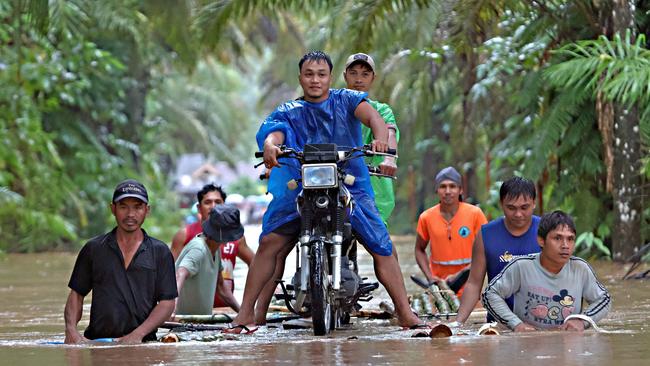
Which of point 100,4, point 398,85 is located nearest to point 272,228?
point 100,4

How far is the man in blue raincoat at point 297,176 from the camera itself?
29.4ft

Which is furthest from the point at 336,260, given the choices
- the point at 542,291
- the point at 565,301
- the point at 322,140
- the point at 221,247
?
the point at 221,247

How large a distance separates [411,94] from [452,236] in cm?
2160

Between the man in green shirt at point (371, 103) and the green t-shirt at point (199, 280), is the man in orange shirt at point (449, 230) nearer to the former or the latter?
the man in green shirt at point (371, 103)

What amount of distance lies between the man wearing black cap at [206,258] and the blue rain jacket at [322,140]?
0.87 meters

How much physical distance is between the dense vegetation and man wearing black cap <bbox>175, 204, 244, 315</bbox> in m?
4.61

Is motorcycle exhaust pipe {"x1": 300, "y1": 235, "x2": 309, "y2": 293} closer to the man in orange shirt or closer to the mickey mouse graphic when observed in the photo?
the mickey mouse graphic

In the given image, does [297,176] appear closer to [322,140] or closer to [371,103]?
[322,140]

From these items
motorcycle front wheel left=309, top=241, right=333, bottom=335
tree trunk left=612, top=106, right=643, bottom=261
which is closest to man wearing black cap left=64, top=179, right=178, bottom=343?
motorcycle front wheel left=309, top=241, right=333, bottom=335

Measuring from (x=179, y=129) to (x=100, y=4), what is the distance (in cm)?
3707

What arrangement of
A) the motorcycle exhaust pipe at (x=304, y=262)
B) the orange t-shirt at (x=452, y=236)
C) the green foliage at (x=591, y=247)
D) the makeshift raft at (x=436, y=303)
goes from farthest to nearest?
1. the green foliage at (x=591, y=247)
2. the orange t-shirt at (x=452, y=236)
3. the makeshift raft at (x=436, y=303)
4. the motorcycle exhaust pipe at (x=304, y=262)

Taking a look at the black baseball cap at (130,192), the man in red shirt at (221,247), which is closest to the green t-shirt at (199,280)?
the man in red shirt at (221,247)

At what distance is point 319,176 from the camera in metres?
8.26

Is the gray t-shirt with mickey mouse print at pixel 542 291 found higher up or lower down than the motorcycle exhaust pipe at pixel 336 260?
lower down
